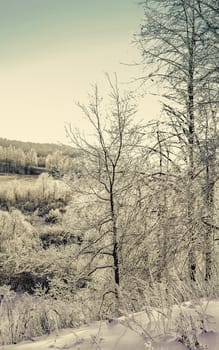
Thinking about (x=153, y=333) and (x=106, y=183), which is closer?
(x=153, y=333)

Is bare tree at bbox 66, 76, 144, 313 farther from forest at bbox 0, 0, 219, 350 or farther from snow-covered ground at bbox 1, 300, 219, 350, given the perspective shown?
snow-covered ground at bbox 1, 300, 219, 350

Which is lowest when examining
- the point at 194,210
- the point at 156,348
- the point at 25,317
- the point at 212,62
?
the point at 25,317

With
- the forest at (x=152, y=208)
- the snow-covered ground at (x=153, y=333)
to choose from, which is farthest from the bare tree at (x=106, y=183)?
the snow-covered ground at (x=153, y=333)

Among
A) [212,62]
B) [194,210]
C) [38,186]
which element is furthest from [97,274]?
[38,186]

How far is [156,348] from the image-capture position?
3.31 meters

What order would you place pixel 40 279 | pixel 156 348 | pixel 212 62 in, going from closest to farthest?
pixel 156 348
pixel 212 62
pixel 40 279

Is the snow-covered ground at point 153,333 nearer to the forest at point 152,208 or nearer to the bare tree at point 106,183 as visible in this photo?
the forest at point 152,208

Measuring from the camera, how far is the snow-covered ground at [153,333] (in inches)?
132

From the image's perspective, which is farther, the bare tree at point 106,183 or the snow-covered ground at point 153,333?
the bare tree at point 106,183

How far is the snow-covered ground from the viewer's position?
11.0 feet

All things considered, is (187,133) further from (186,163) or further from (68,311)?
(68,311)

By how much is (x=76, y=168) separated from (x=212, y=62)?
7.01m

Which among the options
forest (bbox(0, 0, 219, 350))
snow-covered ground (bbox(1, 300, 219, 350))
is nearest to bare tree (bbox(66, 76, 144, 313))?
forest (bbox(0, 0, 219, 350))

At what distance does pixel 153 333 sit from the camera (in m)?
3.57
